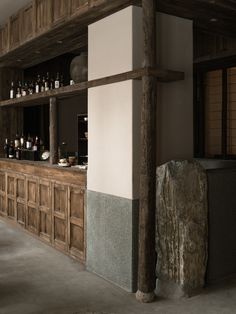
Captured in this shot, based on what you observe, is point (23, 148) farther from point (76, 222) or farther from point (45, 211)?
point (76, 222)

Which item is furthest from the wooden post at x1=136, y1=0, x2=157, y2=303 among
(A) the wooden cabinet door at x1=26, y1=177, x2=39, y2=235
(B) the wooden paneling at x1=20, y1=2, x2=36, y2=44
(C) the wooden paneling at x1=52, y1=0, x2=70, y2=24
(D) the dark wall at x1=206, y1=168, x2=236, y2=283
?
(A) the wooden cabinet door at x1=26, y1=177, x2=39, y2=235

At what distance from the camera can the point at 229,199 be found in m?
3.27

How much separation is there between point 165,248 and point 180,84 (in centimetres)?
128

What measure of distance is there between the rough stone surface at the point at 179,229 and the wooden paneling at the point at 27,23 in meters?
2.22

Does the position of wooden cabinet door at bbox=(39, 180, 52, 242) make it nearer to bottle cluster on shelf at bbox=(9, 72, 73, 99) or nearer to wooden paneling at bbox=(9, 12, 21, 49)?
bottle cluster on shelf at bbox=(9, 72, 73, 99)

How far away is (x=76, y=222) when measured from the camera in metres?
3.67

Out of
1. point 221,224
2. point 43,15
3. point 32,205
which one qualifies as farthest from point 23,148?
point 221,224

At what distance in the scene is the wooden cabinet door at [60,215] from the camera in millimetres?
3854

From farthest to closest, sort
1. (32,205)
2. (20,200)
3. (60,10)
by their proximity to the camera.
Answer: (20,200) → (32,205) → (60,10)

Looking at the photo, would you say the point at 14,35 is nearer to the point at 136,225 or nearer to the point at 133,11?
the point at 133,11

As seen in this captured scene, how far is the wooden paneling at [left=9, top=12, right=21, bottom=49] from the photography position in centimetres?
453

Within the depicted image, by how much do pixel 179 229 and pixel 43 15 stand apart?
246 cm

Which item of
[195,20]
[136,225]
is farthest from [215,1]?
[136,225]

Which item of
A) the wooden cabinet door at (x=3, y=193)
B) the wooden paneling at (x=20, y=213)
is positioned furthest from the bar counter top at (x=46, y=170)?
the wooden paneling at (x=20, y=213)
